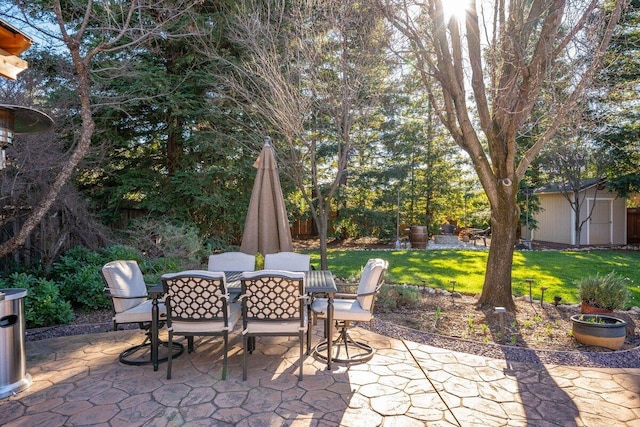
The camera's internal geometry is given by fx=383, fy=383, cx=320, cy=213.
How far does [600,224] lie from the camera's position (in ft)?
53.2

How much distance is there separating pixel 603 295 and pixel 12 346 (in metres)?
6.41

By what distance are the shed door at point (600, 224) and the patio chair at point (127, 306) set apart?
17630mm

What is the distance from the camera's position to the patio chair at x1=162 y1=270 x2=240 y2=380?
11.0ft

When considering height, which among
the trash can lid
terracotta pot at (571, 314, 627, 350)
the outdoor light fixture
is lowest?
terracotta pot at (571, 314, 627, 350)

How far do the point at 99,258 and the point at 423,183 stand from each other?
13531 millimetres

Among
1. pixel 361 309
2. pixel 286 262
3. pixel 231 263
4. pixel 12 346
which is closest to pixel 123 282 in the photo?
pixel 12 346

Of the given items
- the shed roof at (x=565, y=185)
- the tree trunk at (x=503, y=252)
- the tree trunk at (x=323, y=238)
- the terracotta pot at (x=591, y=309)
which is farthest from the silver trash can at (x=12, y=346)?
the shed roof at (x=565, y=185)

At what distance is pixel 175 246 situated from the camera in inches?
274

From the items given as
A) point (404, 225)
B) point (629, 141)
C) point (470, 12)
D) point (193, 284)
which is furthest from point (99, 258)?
point (629, 141)

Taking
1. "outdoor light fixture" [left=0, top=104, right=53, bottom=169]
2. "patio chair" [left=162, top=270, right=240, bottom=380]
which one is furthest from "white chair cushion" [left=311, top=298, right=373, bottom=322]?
"outdoor light fixture" [left=0, top=104, right=53, bottom=169]

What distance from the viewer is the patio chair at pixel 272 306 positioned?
337 cm

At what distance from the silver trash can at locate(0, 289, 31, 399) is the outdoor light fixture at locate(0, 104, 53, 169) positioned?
1.16 metres

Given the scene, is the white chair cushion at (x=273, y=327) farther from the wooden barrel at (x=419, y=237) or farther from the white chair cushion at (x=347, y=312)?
the wooden barrel at (x=419, y=237)

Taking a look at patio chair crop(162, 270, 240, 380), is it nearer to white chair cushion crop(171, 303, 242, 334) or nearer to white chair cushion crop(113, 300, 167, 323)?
white chair cushion crop(171, 303, 242, 334)
